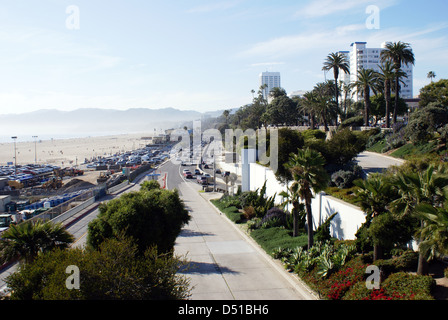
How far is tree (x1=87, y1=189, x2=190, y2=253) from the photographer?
558 inches

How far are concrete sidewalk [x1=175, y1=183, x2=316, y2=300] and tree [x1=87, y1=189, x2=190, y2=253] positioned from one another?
6.95 ft

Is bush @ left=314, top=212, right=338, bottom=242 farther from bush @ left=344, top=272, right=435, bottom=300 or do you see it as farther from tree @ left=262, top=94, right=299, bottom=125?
tree @ left=262, top=94, right=299, bottom=125

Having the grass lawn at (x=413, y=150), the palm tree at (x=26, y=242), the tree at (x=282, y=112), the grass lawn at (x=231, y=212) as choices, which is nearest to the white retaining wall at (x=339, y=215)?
the grass lawn at (x=231, y=212)

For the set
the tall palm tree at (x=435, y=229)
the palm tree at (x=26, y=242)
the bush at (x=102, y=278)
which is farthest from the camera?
the palm tree at (x=26, y=242)

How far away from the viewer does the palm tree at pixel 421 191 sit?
11.2 metres

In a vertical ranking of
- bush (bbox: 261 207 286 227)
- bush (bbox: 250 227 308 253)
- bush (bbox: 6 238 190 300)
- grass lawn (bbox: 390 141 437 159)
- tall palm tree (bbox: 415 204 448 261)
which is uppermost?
grass lawn (bbox: 390 141 437 159)

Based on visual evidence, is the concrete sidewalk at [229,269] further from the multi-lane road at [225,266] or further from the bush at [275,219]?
the bush at [275,219]

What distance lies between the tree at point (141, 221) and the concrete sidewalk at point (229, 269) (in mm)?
2117

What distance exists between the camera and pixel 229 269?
55.7 ft

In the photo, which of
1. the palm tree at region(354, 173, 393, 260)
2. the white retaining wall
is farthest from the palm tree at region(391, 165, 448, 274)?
the white retaining wall

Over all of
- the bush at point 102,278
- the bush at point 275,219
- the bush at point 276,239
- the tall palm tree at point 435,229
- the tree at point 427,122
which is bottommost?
the bush at point 276,239

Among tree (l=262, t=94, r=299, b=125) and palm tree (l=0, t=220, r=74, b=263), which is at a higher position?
tree (l=262, t=94, r=299, b=125)
